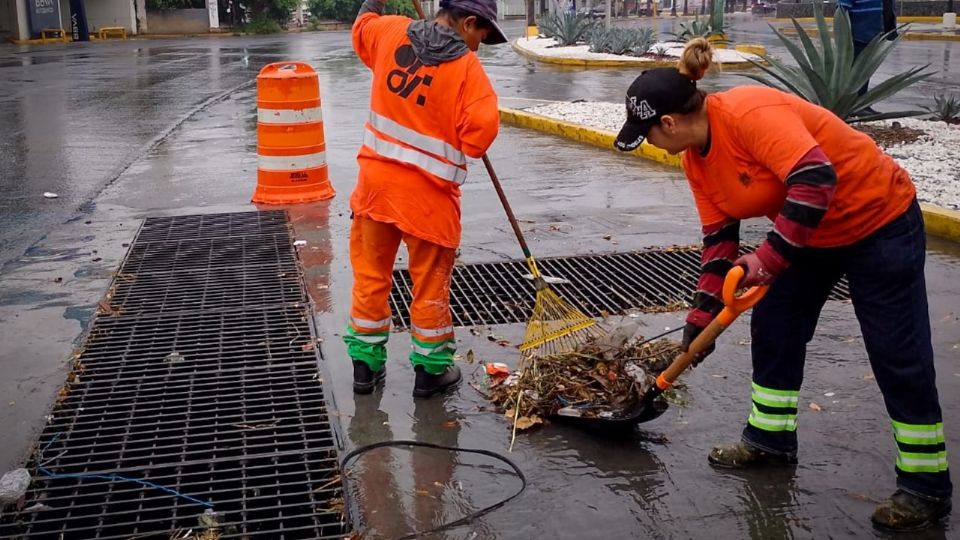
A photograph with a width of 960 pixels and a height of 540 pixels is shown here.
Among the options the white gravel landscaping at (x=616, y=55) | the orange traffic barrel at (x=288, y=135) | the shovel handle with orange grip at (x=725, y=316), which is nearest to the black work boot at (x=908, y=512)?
the shovel handle with orange grip at (x=725, y=316)

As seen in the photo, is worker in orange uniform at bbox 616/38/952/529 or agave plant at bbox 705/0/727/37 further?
agave plant at bbox 705/0/727/37

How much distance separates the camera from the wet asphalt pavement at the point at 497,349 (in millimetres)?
3254

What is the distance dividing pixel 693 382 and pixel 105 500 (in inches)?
94.1

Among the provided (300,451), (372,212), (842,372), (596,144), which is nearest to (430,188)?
(372,212)

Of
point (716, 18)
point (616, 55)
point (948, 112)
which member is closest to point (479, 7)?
point (948, 112)

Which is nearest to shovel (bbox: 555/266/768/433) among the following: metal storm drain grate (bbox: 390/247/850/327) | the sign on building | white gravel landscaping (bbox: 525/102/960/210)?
metal storm drain grate (bbox: 390/247/850/327)

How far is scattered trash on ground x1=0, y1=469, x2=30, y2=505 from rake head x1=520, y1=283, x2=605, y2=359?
1.97 meters

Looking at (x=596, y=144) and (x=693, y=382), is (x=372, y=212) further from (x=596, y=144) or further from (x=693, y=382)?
(x=596, y=144)

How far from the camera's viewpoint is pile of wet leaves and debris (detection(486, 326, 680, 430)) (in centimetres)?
382

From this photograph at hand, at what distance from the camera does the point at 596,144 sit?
10.2 meters

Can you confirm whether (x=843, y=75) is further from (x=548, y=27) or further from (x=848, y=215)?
(x=548, y=27)

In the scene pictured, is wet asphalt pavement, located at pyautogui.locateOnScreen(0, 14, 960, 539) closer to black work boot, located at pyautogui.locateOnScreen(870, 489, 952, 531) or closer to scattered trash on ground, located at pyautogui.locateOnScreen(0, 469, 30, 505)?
black work boot, located at pyautogui.locateOnScreen(870, 489, 952, 531)

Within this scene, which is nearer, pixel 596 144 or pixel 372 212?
pixel 372 212

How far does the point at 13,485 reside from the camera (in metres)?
3.31
